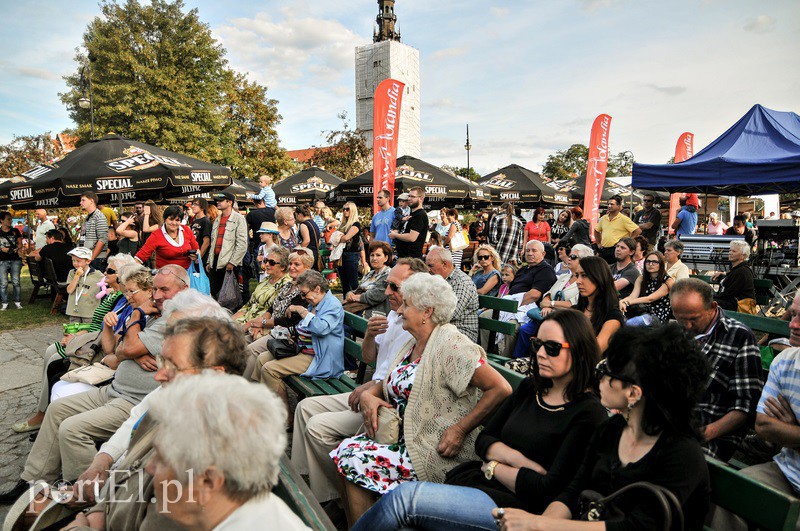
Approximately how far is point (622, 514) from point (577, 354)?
0.78 meters

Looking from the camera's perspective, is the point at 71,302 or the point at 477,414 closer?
the point at 477,414

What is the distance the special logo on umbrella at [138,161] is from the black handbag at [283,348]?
6.75m

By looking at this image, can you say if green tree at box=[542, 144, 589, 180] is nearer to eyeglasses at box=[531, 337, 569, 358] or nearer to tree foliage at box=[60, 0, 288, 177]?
tree foliage at box=[60, 0, 288, 177]

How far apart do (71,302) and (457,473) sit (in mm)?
5713

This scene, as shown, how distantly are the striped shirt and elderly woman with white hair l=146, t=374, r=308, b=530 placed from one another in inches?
85.4

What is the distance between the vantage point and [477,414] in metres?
2.61

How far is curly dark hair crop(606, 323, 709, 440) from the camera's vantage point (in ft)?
5.98

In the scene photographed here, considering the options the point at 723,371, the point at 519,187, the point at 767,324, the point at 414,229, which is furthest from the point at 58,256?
the point at 519,187

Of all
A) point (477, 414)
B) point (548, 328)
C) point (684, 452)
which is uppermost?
point (548, 328)

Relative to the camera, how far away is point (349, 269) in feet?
31.6

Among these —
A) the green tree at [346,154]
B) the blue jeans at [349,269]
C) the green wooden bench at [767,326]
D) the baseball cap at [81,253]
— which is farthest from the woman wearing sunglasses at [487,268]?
the green tree at [346,154]

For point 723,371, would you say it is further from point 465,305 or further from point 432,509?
point 465,305

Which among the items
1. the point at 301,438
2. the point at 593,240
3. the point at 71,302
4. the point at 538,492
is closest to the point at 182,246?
the point at 71,302

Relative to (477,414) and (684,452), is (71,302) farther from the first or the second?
(684,452)
